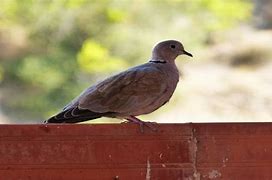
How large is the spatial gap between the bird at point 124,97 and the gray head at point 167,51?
193 mm

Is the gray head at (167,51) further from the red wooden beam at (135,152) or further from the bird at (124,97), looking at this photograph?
the red wooden beam at (135,152)

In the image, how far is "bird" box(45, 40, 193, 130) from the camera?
226 centimetres

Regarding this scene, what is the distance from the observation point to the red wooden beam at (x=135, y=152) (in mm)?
1875

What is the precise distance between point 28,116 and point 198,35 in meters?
2.06

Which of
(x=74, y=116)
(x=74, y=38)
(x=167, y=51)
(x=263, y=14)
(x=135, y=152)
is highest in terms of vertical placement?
(x=263, y=14)

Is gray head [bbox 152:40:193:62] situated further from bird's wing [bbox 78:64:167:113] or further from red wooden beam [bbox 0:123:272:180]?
red wooden beam [bbox 0:123:272:180]

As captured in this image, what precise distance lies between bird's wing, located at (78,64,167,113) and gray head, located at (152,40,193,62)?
262 millimetres

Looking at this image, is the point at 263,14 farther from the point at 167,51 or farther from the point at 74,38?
the point at 167,51

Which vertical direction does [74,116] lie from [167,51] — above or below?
A: below

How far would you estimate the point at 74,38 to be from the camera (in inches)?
312

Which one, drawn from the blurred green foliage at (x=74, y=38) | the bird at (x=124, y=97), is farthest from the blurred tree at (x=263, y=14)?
the bird at (x=124, y=97)

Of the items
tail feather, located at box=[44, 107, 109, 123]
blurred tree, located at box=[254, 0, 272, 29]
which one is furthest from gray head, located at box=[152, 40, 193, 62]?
blurred tree, located at box=[254, 0, 272, 29]

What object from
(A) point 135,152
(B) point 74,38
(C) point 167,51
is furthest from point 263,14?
(A) point 135,152

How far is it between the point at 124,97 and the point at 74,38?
5677 mm
